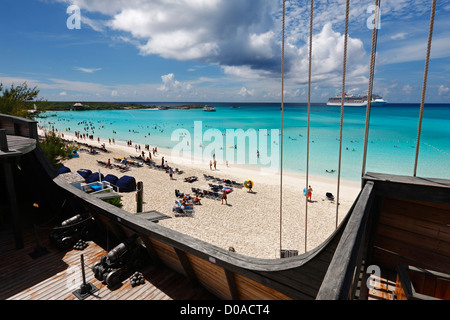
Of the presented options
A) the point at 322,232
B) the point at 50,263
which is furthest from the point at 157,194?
the point at 50,263

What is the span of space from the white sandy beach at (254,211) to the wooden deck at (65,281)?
24.5 feet

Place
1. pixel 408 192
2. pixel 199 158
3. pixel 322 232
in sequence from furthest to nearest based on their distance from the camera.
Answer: pixel 199 158
pixel 322 232
pixel 408 192

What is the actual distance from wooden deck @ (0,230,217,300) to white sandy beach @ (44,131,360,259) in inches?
293

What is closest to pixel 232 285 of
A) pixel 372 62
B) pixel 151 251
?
pixel 151 251

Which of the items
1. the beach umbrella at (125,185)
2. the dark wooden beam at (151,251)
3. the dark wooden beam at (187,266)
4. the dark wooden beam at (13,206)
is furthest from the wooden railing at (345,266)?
the beach umbrella at (125,185)

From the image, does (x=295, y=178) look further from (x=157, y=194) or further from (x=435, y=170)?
(x=435, y=170)

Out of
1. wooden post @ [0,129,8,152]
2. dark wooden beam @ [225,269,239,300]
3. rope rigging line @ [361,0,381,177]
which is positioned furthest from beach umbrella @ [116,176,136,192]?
rope rigging line @ [361,0,381,177]

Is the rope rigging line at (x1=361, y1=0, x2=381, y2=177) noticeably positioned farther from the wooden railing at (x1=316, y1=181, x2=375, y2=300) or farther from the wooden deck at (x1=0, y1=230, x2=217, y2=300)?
the wooden deck at (x1=0, y1=230, x2=217, y2=300)


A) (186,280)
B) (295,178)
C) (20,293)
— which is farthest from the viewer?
(295,178)

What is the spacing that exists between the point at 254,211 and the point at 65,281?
543 inches

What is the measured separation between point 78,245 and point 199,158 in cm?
3407

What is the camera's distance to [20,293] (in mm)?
4641

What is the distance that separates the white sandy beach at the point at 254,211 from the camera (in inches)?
520

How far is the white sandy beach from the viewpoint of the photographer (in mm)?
13203
